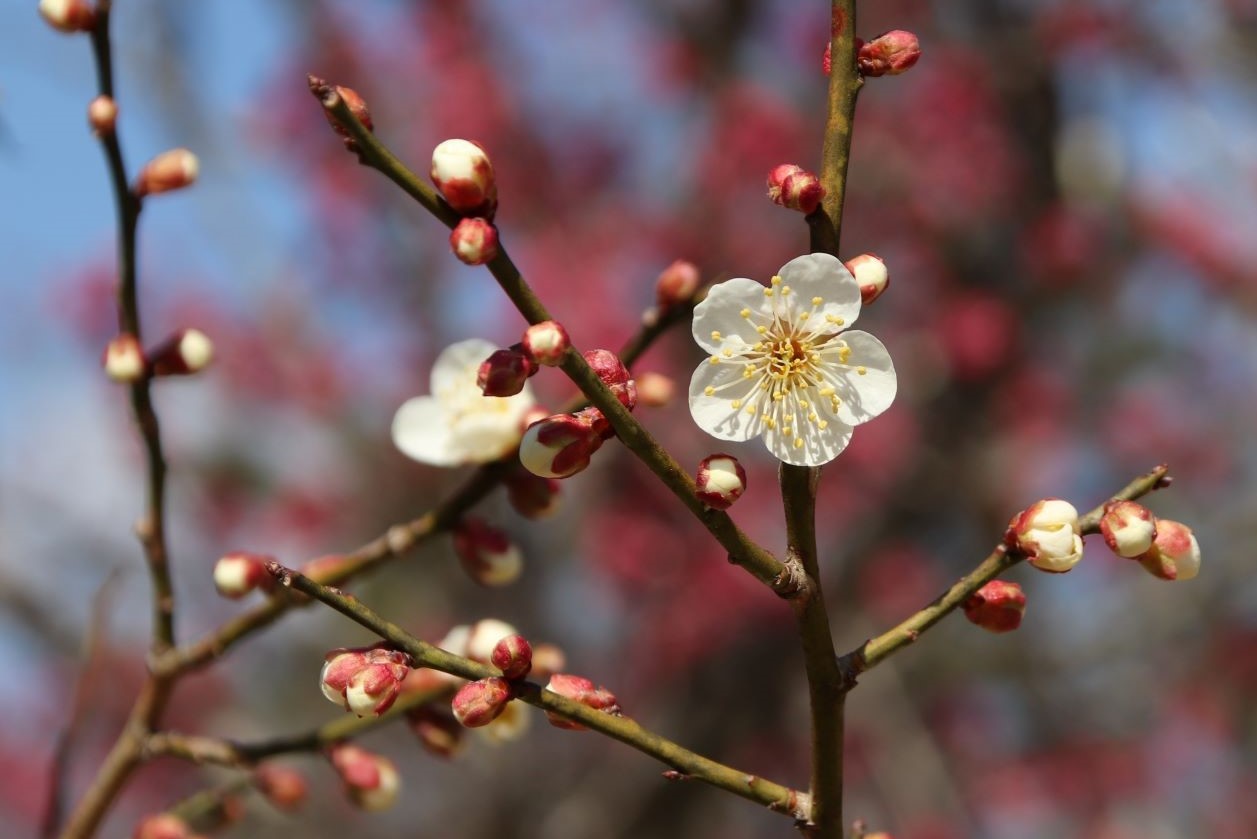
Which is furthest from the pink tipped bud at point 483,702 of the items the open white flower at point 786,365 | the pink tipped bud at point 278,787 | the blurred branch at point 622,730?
the pink tipped bud at point 278,787

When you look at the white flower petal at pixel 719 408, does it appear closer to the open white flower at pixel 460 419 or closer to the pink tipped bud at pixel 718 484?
the pink tipped bud at pixel 718 484

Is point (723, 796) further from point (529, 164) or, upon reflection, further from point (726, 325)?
point (726, 325)

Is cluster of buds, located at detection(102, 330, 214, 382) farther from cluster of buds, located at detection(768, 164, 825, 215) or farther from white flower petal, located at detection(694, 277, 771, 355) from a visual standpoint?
cluster of buds, located at detection(768, 164, 825, 215)

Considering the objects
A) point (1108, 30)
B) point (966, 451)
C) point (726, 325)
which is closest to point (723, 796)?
point (966, 451)

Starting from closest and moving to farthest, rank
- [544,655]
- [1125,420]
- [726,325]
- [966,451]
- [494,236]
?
[494,236]
[726,325]
[544,655]
[966,451]
[1125,420]

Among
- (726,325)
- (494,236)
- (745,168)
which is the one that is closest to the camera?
(494,236)

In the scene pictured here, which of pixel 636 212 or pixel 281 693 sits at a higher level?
pixel 636 212

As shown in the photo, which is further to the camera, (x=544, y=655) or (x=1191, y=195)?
(x=1191, y=195)

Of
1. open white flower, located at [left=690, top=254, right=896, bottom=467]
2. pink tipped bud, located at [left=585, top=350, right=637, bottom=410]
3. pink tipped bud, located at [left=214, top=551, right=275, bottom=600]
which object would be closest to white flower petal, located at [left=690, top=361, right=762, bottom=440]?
open white flower, located at [left=690, top=254, right=896, bottom=467]
